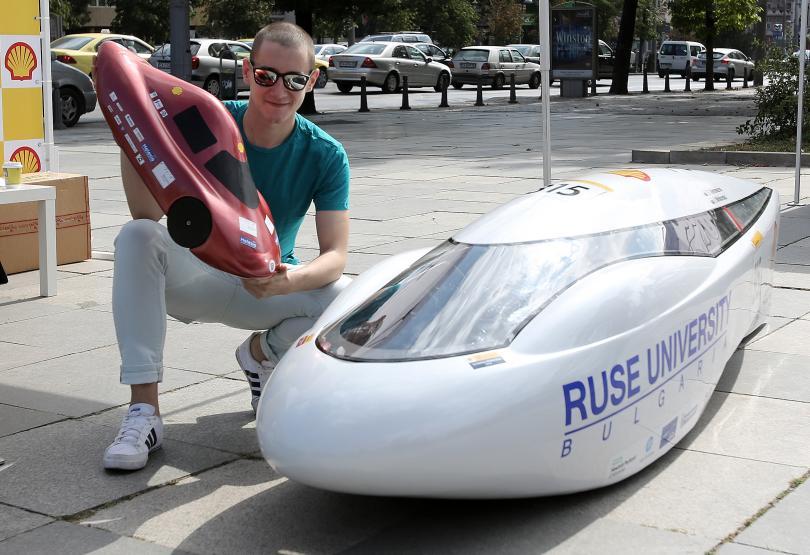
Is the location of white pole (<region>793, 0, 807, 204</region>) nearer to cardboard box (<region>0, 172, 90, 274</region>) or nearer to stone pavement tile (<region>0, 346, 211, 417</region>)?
cardboard box (<region>0, 172, 90, 274</region>)

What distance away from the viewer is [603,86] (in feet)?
136

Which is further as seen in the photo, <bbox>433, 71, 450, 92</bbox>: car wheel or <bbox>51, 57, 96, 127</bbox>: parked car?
<bbox>433, 71, 450, 92</bbox>: car wheel

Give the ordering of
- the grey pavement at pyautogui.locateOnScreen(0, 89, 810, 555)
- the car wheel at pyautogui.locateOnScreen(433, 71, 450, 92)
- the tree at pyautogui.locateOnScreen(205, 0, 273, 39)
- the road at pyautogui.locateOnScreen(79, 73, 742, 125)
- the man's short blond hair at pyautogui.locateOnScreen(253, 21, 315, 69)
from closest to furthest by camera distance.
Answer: the grey pavement at pyautogui.locateOnScreen(0, 89, 810, 555), the man's short blond hair at pyautogui.locateOnScreen(253, 21, 315, 69), the road at pyautogui.locateOnScreen(79, 73, 742, 125), the car wheel at pyautogui.locateOnScreen(433, 71, 450, 92), the tree at pyautogui.locateOnScreen(205, 0, 273, 39)

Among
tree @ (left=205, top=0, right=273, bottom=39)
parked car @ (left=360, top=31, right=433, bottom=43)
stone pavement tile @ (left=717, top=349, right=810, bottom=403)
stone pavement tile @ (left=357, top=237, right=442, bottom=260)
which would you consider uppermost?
tree @ (left=205, top=0, right=273, bottom=39)

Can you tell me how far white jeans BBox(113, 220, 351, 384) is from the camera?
417cm

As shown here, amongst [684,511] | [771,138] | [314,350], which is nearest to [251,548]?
[314,350]

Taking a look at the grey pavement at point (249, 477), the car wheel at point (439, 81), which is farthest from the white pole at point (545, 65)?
the car wheel at point (439, 81)

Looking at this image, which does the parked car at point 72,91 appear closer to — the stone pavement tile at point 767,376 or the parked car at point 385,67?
the parked car at point 385,67

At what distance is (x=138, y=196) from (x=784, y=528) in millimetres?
2397

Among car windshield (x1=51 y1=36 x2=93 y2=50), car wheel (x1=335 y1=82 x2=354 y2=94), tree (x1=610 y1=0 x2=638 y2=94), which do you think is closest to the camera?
car windshield (x1=51 y1=36 x2=93 y2=50)

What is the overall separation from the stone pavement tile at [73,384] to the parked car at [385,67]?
1051 inches

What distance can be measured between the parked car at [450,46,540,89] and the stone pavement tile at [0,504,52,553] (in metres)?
33.0

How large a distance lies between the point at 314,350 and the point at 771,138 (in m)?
13.2

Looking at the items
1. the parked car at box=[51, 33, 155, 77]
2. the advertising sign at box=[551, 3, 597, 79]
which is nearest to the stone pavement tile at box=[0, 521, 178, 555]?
the parked car at box=[51, 33, 155, 77]
